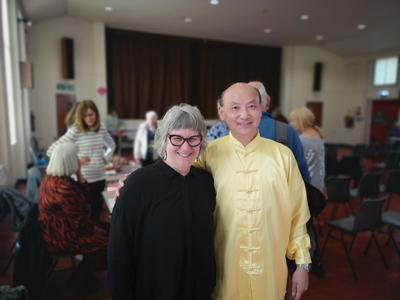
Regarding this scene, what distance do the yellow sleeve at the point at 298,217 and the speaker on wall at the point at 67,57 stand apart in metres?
8.96

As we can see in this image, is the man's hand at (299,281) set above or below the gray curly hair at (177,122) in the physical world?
below

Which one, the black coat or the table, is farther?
the table

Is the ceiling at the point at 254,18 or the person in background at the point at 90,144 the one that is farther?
the ceiling at the point at 254,18

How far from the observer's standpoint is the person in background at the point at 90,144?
2.78 metres

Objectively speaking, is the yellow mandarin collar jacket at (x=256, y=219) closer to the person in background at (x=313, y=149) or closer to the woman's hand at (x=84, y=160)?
the person in background at (x=313, y=149)

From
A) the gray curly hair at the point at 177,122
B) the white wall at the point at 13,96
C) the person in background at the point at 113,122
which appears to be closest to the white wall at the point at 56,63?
the person in background at the point at 113,122

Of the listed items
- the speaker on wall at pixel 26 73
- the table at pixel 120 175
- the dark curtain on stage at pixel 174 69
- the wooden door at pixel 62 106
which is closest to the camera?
the table at pixel 120 175

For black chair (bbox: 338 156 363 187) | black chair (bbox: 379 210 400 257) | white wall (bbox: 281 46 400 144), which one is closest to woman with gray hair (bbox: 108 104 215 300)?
black chair (bbox: 379 210 400 257)

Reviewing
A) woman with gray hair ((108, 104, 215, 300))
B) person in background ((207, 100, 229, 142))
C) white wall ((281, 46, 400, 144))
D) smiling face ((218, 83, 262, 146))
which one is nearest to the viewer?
woman with gray hair ((108, 104, 215, 300))

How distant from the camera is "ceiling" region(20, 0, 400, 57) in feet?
23.8

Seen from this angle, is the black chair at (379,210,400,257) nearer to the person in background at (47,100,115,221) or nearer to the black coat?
the person in background at (47,100,115,221)

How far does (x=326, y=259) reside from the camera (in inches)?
121

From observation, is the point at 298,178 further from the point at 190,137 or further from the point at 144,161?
the point at 144,161

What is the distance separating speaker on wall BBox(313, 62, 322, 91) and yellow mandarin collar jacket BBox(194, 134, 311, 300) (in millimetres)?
12371
